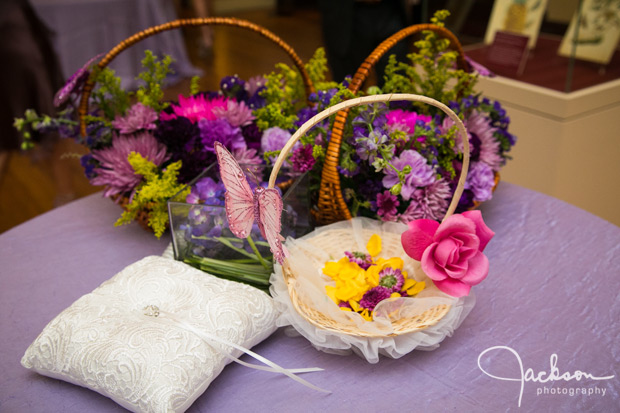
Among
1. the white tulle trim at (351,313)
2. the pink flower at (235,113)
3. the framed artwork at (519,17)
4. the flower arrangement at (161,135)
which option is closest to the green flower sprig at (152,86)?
the flower arrangement at (161,135)

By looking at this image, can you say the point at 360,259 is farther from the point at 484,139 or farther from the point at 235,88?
the point at 235,88

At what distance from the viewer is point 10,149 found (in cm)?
245

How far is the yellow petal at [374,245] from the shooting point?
3.26 ft

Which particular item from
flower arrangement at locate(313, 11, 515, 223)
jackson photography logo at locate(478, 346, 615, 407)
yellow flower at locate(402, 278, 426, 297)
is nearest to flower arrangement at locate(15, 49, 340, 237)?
flower arrangement at locate(313, 11, 515, 223)

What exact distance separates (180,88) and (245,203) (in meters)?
3.65

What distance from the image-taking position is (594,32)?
6.15ft

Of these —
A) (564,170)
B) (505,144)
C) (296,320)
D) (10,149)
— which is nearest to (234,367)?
(296,320)

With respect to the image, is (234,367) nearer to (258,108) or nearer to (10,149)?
(258,108)

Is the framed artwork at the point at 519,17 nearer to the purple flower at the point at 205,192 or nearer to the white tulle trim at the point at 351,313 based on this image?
the white tulle trim at the point at 351,313

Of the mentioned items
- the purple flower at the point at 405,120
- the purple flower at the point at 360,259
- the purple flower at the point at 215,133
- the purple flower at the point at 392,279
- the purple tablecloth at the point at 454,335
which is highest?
the purple flower at the point at 405,120

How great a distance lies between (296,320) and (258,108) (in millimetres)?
576

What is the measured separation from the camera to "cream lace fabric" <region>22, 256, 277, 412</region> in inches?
29.2

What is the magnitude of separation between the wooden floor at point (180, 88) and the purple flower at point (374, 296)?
812 millimetres

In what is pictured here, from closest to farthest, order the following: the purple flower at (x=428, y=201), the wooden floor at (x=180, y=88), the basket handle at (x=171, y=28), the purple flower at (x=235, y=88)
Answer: the purple flower at (x=428, y=201)
the basket handle at (x=171, y=28)
the purple flower at (x=235, y=88)
the wooden floor at (x=180, y=88)
